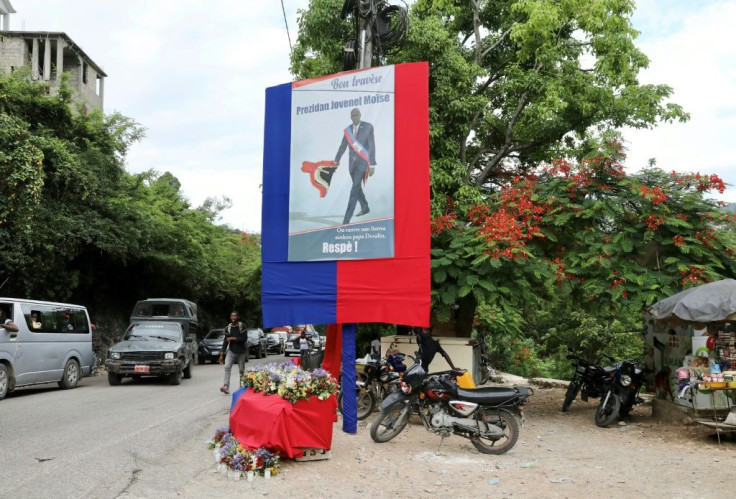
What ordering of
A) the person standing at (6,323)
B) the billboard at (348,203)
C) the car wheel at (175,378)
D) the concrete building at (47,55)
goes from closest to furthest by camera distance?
the billboard at (348,203)
the person standing at (6,323)
the car wheel at (175,378)
the concrete building at (47,55)

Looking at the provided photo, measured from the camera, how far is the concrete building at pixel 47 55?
3556 centimetres

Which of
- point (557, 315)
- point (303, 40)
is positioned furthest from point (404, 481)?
point (557, 315)

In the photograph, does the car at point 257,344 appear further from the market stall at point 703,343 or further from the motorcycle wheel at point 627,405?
the market stall at point 703,343

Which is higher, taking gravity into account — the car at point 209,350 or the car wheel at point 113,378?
the car wheel at point 113,378

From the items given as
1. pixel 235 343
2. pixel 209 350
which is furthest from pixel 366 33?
pixel 209 350

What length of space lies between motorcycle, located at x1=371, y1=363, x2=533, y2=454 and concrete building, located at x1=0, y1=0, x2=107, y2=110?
31323mm

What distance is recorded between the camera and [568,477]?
23.3 ft

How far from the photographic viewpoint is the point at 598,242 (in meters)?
10.9

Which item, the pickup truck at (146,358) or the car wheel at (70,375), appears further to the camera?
the pickup truck at (146,358)

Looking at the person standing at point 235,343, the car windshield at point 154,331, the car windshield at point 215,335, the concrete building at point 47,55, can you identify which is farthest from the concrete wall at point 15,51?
the person standing at point 235,343

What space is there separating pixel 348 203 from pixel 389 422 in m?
3.16

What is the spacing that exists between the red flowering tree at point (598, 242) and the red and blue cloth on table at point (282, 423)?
397 centimetres

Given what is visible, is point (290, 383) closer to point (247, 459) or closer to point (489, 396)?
point (247, 459)

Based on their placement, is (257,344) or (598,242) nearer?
(598,242)
